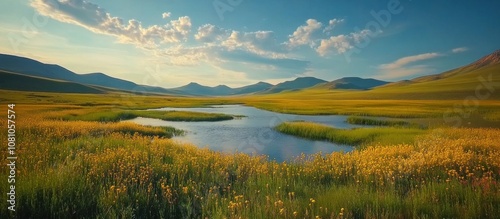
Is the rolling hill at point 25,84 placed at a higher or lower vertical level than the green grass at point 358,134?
higher

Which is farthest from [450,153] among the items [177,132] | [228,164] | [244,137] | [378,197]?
[177,132]

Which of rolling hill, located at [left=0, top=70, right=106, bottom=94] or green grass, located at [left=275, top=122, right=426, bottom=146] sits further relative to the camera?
rolling hill, located at [left=0, top=70, right=106, bottom=94]

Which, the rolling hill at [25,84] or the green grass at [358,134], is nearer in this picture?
the green grass at [358,134]

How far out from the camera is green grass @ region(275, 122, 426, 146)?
24.7m

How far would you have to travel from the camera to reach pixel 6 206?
6.66 metres

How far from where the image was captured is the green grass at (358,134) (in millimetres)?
24653

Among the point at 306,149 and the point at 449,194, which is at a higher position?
the point at 449,194

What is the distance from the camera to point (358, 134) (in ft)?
93.2

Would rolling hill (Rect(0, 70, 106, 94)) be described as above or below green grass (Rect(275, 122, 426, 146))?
above

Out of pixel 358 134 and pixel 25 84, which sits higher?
pixel 25 84

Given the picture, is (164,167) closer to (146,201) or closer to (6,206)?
(146,201)

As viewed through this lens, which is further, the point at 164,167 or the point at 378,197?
the point at 164,167

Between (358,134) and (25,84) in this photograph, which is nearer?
(358,134)

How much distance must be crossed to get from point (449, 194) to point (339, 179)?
392 centimetres
